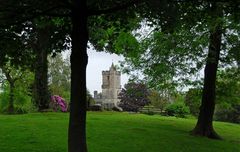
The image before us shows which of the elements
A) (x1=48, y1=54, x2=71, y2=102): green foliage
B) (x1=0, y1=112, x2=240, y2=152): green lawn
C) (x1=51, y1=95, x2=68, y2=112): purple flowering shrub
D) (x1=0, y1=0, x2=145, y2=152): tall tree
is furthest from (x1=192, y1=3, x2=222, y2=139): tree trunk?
(x1=48, y1=54, x2=71, y2=102): green foliage

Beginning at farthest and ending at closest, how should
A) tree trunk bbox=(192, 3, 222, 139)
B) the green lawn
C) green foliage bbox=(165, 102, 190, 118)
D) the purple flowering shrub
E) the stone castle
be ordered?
the stone castle
green foliage bbox=(165, 102, 190, 118)
the purple flowering shrub
tree trunk bbox=(192, 3, 222, 139)
the green lawn

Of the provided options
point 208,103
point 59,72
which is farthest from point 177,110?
point 59,72

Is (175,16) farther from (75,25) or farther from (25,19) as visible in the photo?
(25,19)

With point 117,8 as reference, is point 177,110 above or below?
below

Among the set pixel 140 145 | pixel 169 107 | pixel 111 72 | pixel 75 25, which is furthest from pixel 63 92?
pixel 75 25

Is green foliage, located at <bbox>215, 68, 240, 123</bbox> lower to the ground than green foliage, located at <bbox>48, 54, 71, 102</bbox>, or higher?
lower

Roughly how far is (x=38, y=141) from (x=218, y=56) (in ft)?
35.0

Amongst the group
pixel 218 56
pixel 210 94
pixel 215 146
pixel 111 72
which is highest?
pixel 111 72

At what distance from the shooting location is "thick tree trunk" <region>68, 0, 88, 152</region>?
1131cm

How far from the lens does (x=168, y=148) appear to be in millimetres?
17984

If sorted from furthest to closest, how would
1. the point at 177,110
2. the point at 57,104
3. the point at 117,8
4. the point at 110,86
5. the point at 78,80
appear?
the point at 110,86, the point at 177,110, the point at 57,104, the point at 117,8, the point at 78,80

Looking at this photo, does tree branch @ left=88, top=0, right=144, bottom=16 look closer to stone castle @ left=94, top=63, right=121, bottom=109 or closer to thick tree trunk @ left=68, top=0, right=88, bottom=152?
thick tree trunk @ left=68, top=0, right=88, bottom=152

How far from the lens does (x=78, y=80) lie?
11.4 metres

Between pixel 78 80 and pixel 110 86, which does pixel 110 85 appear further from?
pixel 78 80
